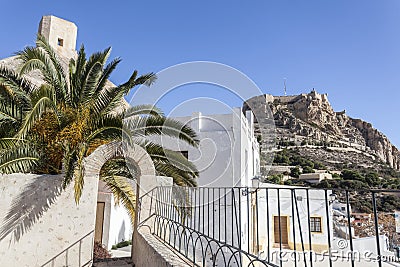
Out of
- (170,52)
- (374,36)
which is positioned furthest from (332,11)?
(170,52)

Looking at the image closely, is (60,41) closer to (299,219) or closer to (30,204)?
(30,204)

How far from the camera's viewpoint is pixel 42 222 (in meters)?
4.82

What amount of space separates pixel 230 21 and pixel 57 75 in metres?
4.91

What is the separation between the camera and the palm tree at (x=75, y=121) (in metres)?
5.79

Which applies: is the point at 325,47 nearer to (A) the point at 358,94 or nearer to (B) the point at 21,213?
(A) the point at 358,94

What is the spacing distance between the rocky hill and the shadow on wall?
43.7 meters

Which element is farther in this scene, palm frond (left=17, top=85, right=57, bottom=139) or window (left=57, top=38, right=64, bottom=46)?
window (left=57, top=38, right=64, bottom=46)

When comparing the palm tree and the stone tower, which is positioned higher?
the stone tower

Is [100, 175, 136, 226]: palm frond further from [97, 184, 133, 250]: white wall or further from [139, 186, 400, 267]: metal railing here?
[97, 184, 133, 250]: white wall

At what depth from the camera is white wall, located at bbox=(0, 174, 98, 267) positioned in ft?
15.4

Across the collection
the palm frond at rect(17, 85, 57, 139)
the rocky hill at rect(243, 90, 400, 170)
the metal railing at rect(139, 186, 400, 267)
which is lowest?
the metal railing at rect(139, 186, 400, 267)

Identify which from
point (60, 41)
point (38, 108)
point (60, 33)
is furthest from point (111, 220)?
point (60, 33)

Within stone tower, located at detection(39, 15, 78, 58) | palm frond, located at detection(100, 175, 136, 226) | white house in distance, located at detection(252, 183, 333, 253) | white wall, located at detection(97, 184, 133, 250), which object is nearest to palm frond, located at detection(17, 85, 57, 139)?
palm frond, located at detection(100, 175, 136, 226)

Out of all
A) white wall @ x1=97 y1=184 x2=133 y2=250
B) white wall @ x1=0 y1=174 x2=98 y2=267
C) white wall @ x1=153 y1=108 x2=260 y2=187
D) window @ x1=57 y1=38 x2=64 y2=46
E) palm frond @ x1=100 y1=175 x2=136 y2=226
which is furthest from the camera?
window @ x1=57 y1=38 x2=64 y2=46
